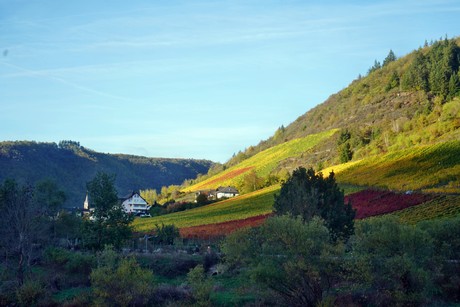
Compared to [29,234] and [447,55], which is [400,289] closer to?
[29,234]

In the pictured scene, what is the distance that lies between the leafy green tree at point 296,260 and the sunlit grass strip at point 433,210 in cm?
1972

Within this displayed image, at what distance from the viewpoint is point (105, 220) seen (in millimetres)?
48938

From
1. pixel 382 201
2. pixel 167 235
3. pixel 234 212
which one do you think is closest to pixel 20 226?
pixel 167 235

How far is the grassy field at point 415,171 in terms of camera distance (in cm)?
5796

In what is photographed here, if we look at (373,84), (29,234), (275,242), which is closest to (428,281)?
(275,242)

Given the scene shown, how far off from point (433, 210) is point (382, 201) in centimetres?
867

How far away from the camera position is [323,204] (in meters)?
41.1

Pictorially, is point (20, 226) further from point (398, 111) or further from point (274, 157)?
point (274, 157)

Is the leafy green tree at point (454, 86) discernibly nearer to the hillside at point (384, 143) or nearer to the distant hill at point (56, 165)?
the hillside at point (384, 143)

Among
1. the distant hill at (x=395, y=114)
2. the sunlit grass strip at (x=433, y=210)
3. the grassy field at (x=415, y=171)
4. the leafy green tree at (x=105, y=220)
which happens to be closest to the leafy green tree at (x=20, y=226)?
the leafy green tree at (x=105, y=220)

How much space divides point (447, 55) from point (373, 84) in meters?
33.0

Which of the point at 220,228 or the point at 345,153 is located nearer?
the point at 220,228

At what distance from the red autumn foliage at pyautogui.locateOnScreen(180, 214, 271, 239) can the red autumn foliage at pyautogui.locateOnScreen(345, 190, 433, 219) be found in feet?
33.5

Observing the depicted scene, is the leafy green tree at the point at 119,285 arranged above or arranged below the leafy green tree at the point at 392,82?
below
